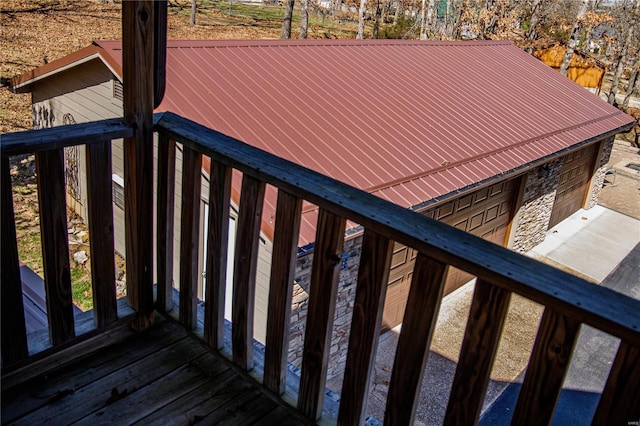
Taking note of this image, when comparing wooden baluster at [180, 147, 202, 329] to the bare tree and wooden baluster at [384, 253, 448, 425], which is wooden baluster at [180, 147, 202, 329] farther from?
the bare tree

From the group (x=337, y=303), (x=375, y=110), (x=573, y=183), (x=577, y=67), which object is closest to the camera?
(x=337, y=303)

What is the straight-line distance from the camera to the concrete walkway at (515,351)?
725 cm

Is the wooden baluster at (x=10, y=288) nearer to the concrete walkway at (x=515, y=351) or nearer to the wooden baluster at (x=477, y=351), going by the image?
the wooden baluster at (x=477, y=351)

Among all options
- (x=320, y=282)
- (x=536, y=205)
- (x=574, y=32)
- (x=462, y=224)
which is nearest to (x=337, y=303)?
(x=462, y=224)

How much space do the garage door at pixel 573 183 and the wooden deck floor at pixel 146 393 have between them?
39.5 ft

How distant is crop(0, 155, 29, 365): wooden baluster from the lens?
5.94ft

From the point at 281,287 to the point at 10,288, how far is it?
3.00ft

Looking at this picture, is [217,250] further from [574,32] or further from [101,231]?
[574,32]

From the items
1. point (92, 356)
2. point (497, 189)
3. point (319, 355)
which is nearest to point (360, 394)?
point (319, 355)

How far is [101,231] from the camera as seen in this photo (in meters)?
2.16

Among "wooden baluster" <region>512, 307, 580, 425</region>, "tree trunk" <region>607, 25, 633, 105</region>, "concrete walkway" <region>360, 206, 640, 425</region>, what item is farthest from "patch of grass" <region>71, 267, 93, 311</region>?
"tree trunk" <region>607, 25, 633, 105</region>

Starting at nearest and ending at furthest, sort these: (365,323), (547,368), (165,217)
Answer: (547,368)
(365,323)
(165,217)

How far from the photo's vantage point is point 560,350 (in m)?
1.27

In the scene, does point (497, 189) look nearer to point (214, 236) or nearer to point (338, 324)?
point (338, 324)
